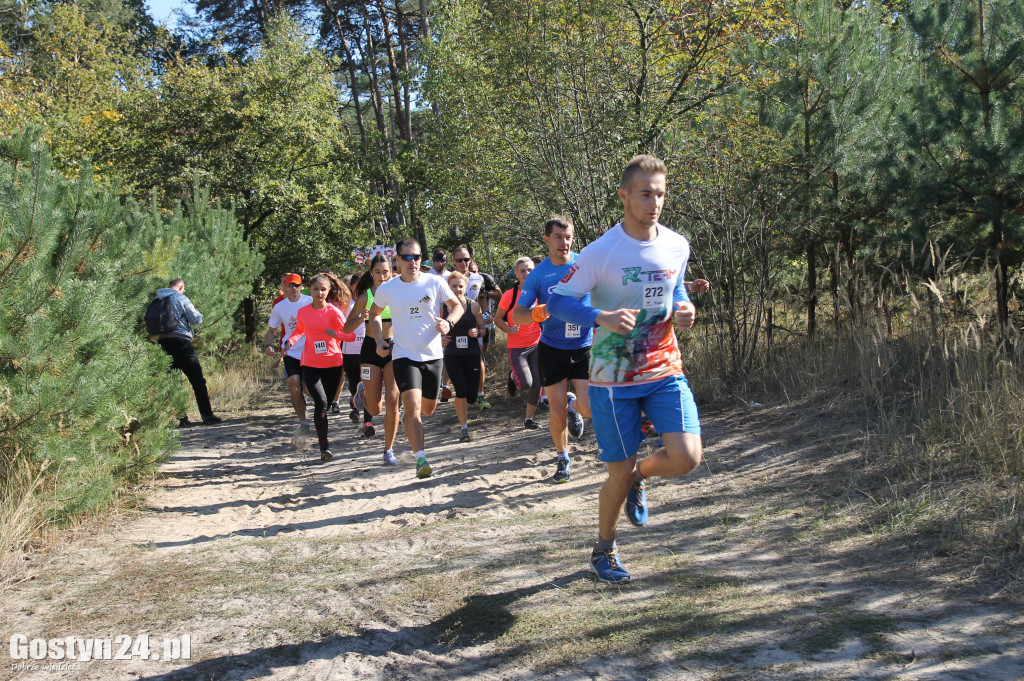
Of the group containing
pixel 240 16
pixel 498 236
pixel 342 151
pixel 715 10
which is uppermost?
pixel 240 16

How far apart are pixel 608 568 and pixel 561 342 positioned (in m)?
2.53

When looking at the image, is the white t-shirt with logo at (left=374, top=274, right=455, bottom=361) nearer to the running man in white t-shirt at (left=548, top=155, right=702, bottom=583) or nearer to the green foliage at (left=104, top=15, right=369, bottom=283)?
the running man in white t-shirt at (left=548, top=155, right=702, bottom=583)

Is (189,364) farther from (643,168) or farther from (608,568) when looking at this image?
(643,168)

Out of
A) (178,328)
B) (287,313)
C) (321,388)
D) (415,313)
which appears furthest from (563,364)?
(178,328)

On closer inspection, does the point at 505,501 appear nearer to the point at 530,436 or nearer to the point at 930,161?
the point at 530,436

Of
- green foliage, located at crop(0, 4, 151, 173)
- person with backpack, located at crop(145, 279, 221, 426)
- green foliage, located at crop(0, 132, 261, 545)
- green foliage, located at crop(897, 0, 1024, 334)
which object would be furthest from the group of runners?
green foliage, located at crop(0, 4, 151, 173)

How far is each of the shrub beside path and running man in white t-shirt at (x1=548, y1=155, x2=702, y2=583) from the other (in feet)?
2.60

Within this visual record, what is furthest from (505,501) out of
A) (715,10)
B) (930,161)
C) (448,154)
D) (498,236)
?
(448,154)

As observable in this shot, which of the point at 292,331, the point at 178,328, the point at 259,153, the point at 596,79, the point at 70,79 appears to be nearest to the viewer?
the point at 292,331

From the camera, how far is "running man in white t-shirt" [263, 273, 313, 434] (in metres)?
9.22

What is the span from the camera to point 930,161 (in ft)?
25.3

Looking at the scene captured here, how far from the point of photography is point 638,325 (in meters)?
3.92

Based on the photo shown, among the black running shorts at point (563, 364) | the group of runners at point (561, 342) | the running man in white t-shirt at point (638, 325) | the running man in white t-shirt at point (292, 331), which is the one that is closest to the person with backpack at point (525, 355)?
the group of runners at point (561, 342)

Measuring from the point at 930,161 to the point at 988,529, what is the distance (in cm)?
456
